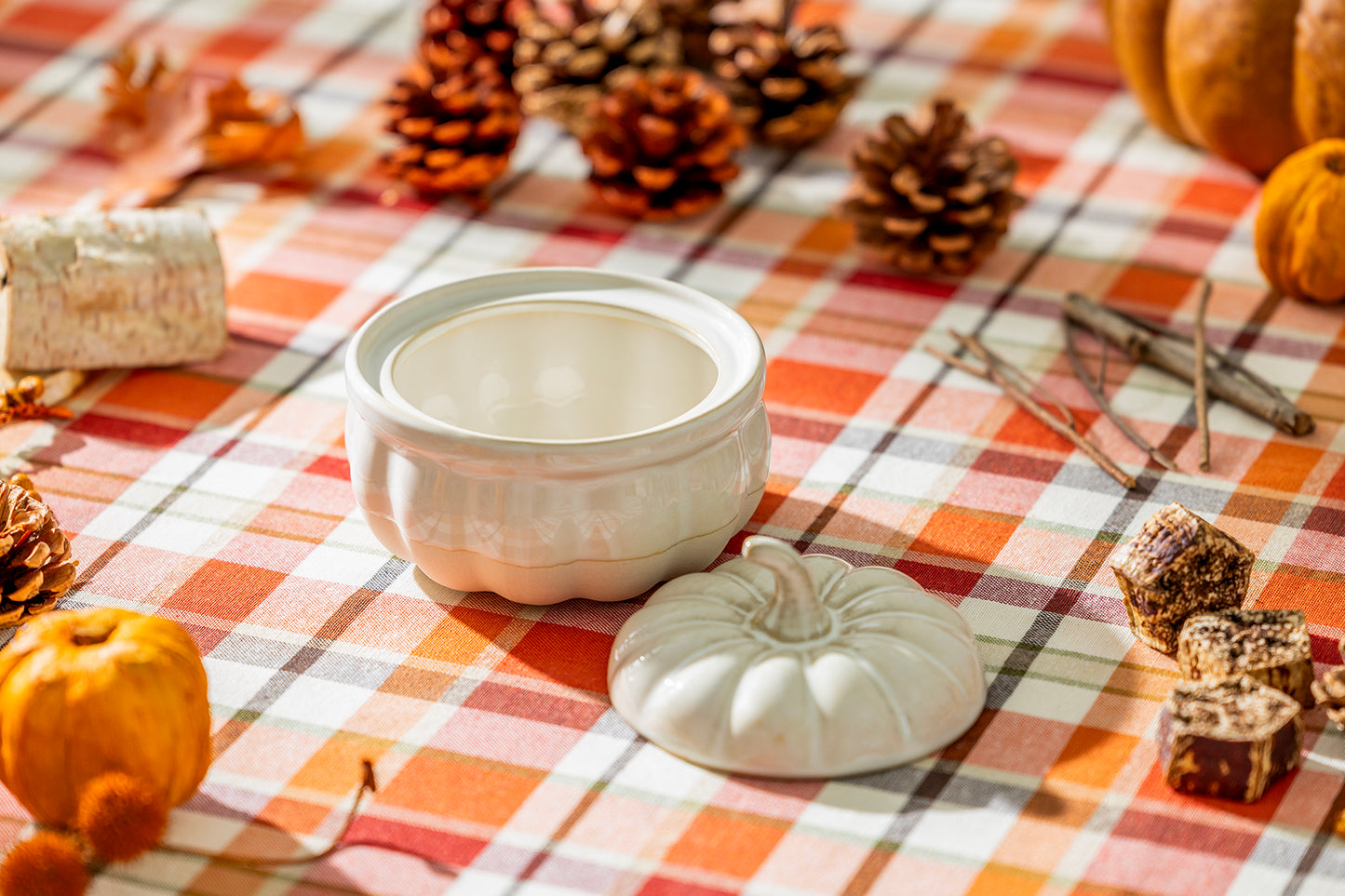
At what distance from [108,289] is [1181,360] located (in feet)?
2.53

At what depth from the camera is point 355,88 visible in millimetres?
1679

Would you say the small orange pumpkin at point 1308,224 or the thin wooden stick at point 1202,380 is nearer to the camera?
the thin wooden stick at point 1202,380

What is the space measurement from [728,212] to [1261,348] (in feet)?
1.54

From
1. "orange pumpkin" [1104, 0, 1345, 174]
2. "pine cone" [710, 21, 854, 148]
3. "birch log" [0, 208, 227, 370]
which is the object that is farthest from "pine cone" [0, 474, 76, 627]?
"orange pumpkin" [1104, 0, 1345, 174]

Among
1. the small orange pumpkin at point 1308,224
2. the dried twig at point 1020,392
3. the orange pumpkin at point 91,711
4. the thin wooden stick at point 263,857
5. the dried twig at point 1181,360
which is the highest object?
the orange pumpkin at point 91,711

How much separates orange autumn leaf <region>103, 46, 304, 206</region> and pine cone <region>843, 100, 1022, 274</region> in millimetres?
550

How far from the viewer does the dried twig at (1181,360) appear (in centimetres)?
112

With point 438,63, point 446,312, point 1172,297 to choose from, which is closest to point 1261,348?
point 1172,297

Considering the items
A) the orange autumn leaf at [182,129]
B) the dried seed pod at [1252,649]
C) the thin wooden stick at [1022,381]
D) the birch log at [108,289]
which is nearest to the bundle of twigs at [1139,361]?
the thin wooden stick at [1022,381]

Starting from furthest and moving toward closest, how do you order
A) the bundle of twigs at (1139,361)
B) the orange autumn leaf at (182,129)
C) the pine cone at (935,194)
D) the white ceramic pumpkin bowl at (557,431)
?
1. the orange autumn leaf at (182,129)
2. the pine cone at (935,194)
3. the bundle of twigs at (1139,361)
4. the white ceramic pumpkin bowl at (557,431)

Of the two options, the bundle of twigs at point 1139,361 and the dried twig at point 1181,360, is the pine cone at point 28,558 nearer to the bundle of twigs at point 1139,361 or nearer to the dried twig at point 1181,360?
the bundle of twigs at point 1139,361

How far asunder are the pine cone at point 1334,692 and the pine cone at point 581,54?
894 millimetres

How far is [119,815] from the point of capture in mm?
744

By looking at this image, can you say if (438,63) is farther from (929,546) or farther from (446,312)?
(929,546)
